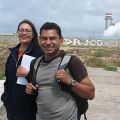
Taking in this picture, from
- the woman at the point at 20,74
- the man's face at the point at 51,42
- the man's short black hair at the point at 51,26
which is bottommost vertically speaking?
the woman at the point at 20,74

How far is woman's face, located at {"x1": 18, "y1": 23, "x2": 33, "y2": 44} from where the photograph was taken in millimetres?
4945

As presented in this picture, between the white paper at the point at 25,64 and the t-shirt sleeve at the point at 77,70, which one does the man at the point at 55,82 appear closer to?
the t-shirt sleeve at the point at 77,70

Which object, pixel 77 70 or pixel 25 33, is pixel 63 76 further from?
pixel 25 33

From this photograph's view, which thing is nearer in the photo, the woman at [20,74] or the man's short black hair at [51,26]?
the man's short black hair at [51,26]

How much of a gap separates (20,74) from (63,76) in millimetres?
797

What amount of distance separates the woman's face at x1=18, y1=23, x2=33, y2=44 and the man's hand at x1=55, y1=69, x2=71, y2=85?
1105 mm

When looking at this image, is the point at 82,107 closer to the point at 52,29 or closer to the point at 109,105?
the point at 52,29

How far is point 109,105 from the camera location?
11172 millimetres

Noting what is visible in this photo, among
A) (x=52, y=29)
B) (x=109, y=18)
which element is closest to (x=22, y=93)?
(x=52, y=29)

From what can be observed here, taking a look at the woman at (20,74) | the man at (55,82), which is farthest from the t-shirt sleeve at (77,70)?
the woman at (20,74)

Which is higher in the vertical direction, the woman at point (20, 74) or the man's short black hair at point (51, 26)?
the man's short black hair at point (51, 26)

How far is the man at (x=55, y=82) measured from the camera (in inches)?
158

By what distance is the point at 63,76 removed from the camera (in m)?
3.93

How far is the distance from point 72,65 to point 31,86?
0.43 meters
